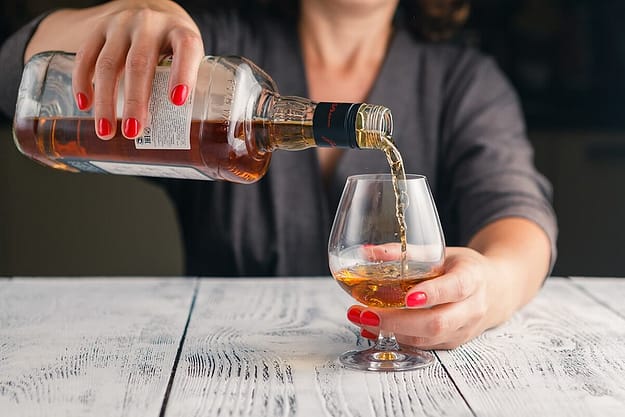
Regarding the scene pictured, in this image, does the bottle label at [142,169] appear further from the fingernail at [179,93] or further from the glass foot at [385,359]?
the glass foot at [385,359]

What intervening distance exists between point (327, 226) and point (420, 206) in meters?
0.80

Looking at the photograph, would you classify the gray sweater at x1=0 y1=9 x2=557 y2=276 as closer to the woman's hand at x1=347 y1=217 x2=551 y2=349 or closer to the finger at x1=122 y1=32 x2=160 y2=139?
the woman's hand at x1=347 y1=217 x2=551 y2=349

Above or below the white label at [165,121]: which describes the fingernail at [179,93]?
above

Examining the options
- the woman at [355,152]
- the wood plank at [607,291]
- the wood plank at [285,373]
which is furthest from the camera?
the woman at [355,152]

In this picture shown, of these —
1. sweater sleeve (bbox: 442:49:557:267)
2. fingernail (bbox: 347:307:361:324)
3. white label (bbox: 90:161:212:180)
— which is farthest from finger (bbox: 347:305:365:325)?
sweater sleeve (bbox: 442:49:557:267)

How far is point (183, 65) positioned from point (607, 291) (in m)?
0.75

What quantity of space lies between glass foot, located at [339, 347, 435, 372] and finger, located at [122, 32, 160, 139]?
1.08 ft

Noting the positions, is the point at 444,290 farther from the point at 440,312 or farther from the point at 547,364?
the point at 547,364

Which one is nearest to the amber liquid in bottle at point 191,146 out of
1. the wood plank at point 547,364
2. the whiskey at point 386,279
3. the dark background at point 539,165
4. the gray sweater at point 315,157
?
the whiskey at point 386,279

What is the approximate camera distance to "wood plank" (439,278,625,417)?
Result: 783 millimetres

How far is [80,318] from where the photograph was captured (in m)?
1.10

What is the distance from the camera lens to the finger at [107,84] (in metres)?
0.92

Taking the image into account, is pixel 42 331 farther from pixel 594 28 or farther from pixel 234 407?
pixel 594 28

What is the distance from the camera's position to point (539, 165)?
2645 mm
